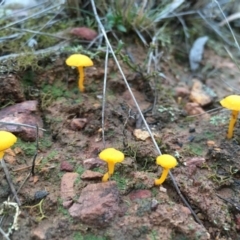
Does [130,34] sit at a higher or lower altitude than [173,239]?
higher

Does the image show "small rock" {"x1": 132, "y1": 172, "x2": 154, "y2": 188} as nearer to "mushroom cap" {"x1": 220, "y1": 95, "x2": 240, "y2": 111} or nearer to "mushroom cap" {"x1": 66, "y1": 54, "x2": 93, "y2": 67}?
"mushroom cap" {"x1": 220, "y1": 95, "x2": 240, "y2": 111}

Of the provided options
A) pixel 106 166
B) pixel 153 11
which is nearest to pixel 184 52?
pixel 153 11

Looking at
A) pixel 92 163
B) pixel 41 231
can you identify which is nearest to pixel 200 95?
pixel 92 163

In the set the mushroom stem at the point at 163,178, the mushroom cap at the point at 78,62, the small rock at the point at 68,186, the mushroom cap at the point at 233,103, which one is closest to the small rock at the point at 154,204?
the mushroom stem at the point at 163,178

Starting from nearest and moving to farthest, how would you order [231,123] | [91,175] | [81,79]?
1. [91,175]
2. [231,123]
3. [81,79]

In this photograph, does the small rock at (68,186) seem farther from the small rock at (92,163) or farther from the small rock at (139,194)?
Result: the small rock at (139,194)

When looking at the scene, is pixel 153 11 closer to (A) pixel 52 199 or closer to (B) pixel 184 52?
(B) pixel 184 52

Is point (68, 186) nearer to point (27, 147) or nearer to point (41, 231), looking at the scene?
point (41, 231)
